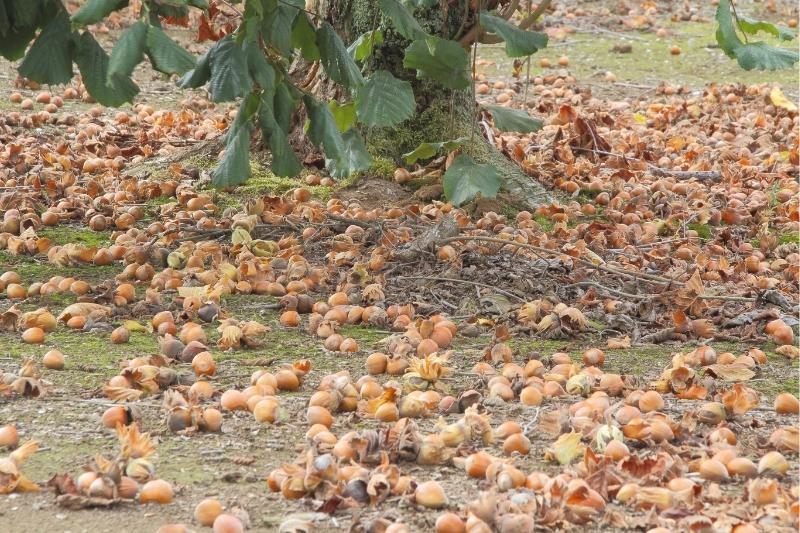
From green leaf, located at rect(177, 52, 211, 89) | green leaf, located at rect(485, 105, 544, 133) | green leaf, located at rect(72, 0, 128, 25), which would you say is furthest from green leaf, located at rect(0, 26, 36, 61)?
green leaf, located at rect(485, 105, 544, 133)

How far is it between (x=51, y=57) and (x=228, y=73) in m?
0.41

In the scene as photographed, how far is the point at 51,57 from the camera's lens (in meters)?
2.53

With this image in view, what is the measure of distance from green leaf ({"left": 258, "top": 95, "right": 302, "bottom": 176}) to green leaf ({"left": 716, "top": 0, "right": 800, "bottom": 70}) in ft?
4.29

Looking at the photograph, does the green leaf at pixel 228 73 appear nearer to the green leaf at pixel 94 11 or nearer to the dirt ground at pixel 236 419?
the green leaf at pixel 94 11

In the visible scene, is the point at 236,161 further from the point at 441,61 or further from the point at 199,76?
the point at 441,61

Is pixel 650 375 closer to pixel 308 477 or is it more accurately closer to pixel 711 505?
pixel 711 505

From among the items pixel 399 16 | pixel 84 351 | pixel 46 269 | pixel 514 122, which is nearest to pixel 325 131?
pixel 399 16

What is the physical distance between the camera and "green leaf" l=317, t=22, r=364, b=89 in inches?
112

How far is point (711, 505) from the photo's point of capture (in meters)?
2.14

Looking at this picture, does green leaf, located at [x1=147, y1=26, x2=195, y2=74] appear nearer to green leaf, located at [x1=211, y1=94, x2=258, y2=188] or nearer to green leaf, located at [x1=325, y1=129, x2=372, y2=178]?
green leaf, located at [x1=211, y1=94, x2=258, y2=188]

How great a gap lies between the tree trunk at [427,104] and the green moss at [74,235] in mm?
1275

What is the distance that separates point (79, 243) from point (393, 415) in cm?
216

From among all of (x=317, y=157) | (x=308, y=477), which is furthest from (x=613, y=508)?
(x=317, y=157)

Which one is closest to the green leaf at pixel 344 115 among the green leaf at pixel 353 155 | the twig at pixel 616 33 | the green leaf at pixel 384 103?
the green leaf at pixel 353 155
